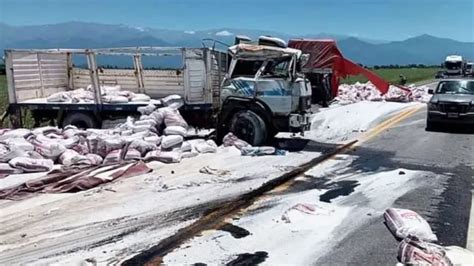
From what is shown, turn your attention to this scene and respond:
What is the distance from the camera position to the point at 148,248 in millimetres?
6098

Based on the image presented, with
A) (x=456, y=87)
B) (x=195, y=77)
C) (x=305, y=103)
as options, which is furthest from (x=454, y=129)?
(x=195, y=77)

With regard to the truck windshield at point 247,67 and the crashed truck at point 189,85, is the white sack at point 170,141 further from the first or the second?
the truck windshield at point 247,67

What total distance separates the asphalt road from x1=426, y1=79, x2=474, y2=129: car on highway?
40cm

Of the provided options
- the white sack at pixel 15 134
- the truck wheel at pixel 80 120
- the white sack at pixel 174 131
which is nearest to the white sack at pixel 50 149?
the white sack at pixel 15 134

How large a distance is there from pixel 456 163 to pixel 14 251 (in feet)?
29.8

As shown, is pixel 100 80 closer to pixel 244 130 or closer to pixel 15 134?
pixel 15 134

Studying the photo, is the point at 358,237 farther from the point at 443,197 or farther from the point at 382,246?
the point at 443,197

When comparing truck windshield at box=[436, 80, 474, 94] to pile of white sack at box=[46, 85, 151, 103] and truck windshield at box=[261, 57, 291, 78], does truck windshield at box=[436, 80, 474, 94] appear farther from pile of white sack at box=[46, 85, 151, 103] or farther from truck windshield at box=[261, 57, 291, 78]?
pile of white sack at box=[46, 85, 151, 103]

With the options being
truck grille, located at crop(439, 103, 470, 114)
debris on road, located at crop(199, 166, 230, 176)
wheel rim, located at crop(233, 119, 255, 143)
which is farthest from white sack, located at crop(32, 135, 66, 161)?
truck grille, located at crop(439, 103, 470, 114)

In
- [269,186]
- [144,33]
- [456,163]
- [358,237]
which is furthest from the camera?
[144,33]

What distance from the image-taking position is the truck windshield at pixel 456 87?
17844 mm

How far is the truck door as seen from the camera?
14148mm

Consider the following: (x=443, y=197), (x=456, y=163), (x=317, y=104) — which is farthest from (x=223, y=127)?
(x=317, y=104)

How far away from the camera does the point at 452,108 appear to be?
55.8ft
